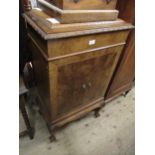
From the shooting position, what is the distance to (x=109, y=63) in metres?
1.17

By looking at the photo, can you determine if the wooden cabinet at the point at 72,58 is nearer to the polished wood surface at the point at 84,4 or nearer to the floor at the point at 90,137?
the polished wood surface at the point at 84,4

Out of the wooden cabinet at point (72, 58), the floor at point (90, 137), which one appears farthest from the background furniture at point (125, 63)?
the floor at point (90, 137)

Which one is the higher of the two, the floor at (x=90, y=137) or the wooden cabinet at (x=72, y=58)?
the wooden cabinet at (x=72, y=58)

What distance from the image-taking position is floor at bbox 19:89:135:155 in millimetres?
1294

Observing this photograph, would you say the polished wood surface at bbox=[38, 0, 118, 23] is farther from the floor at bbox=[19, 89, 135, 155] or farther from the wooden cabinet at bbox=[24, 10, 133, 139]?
the floor at bbox=[19, 89, 135, 155]

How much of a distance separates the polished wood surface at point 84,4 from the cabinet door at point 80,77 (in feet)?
0.86

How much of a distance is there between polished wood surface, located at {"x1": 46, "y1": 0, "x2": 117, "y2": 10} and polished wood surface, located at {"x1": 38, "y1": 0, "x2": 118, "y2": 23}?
2 cm

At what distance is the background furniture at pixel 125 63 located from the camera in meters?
1.10

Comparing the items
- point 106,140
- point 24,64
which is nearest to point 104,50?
point 24,64

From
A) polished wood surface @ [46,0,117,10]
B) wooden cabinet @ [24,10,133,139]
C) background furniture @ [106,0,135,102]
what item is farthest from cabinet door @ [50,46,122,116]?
polished wood surface @ [46,0,117,10]

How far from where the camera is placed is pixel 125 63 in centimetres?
138

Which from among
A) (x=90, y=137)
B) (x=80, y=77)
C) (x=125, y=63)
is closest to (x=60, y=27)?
(x=80, y=77)

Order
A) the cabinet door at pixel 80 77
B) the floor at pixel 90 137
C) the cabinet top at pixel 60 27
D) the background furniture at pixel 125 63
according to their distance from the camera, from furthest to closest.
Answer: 1. the floor at pixel 90 137
2. the background furniture at pixel 125 63
3. the cabinet door at pixel 80 77
4. the cabinet top at pixel 60 27
